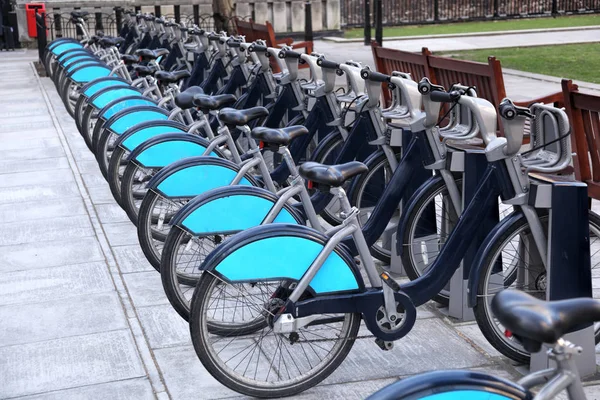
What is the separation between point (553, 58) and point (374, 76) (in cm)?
1278

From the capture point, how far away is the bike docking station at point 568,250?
4438 millimetres

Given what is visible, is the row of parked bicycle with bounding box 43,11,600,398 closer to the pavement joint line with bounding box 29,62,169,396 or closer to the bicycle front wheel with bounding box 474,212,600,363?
the bicycle front wheel with bounding box 474,212,600,363

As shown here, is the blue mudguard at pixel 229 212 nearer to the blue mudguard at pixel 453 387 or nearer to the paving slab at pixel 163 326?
the paving slab at pixel 163 326

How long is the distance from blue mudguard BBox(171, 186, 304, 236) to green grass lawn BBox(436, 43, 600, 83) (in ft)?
33.1

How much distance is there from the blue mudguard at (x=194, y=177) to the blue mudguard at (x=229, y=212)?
65 centimetres

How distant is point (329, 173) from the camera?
4223 millimetres

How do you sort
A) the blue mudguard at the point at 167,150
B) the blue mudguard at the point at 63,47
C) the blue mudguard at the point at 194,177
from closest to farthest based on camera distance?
1. the blue mudguard at the point at 194,177
2. the blue mudguard at the point at 167,150
3. the blue mudguard at the point at 63,47

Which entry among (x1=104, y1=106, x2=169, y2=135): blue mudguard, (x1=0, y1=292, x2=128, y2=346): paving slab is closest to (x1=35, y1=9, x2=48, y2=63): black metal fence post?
(x1=104, y1=106, x2=169, y2=135): blue mudguard

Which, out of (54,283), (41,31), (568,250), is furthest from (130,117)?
(41,31)

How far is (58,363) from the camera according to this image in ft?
16.1

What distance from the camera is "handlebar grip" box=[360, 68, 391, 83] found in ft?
18.8

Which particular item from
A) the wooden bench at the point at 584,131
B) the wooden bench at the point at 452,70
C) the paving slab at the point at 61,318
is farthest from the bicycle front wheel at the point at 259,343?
the wooden bench at the point at 452,70

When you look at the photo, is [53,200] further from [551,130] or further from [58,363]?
[551,130]

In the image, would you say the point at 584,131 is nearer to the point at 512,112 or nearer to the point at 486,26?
the point at 512,112
